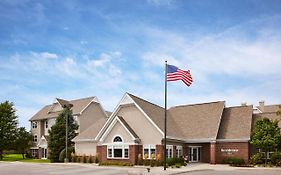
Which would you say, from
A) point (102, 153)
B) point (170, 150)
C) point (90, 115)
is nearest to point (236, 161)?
point (170, 150)

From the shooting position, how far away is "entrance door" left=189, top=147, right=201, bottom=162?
4540 centimetres

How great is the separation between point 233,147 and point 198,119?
704 cm

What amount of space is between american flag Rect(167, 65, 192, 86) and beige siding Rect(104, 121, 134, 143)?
10904 mm

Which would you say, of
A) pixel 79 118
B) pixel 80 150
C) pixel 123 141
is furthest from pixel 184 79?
pixel 79 118

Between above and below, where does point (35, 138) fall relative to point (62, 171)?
below

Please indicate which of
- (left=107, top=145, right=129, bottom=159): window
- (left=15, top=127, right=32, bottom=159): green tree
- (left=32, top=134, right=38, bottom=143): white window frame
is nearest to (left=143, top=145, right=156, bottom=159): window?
(left=107, top=145, right=129, bottom=159): window

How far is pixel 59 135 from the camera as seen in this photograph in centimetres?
5112

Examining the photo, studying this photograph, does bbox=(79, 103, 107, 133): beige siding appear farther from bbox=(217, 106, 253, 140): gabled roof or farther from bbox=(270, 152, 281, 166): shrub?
bbox=(270, 152, 281, 166): shrub

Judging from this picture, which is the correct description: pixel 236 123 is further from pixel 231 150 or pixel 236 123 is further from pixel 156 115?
pixel 156 115

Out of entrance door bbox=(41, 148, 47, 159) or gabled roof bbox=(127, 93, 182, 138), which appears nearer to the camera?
gabled roof bbox=(127, 93, 182, 138)

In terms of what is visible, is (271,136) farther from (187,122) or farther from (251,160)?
(187,122)

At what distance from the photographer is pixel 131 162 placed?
39438 mm

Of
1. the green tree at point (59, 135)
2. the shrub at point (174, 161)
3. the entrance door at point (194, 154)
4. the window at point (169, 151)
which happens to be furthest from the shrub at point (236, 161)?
the green tree at point (59, 135)

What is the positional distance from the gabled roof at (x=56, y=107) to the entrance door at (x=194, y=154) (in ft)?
70.7
